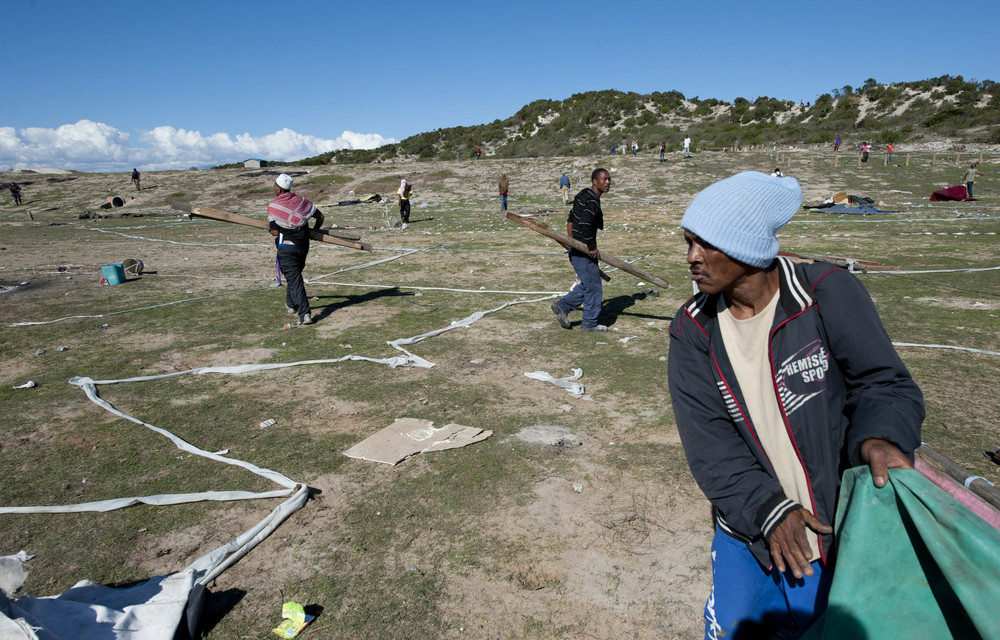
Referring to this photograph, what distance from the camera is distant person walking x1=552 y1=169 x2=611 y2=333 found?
→ 23.0ft

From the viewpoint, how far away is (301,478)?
4082 mm

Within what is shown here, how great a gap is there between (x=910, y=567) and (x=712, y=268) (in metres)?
0.91

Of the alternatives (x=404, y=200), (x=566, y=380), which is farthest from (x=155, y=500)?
(x=404, y=200)

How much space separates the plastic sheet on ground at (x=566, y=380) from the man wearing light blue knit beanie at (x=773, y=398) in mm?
3474

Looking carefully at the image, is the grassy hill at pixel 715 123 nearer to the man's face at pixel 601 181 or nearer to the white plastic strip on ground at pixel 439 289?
Result: the white plastic strip on ground at pixel 439 289

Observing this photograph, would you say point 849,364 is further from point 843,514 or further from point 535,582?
point 535,582

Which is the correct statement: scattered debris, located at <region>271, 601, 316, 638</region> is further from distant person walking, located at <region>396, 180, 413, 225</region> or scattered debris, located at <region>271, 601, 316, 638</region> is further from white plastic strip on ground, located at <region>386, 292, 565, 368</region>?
distant person walking, located at <region>396, 180, 413, 225</region>

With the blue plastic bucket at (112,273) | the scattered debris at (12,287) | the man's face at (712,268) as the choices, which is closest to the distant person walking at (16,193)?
the scattered debris at (12,287)

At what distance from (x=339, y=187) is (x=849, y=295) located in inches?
1273

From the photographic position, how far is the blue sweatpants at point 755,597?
172cm

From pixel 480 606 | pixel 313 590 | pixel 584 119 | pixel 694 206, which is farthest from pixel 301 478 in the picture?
pixel 584 119

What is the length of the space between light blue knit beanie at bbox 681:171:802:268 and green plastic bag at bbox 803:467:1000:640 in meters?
0.65

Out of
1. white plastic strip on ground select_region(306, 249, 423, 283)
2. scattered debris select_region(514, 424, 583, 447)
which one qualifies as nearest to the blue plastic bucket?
white plastic strip on ground select_region(306, 249, 423, 283)

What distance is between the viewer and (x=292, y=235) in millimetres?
7844
